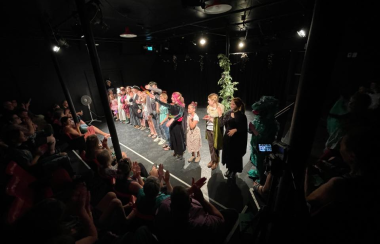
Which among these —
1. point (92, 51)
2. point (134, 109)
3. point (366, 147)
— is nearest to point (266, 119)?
point (366, 147)

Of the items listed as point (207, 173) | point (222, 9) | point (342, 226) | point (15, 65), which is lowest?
point (207, 173)

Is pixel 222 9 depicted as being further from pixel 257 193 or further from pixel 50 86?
pixel 50 86

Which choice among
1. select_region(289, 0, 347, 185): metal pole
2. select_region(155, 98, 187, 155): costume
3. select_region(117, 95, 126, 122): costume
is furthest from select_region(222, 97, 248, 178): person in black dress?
select_region(117, 95, 126, 122): costume

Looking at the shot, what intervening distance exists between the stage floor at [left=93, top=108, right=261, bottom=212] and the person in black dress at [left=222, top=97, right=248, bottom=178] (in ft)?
1.04

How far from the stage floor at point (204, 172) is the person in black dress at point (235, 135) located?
1.04 ft

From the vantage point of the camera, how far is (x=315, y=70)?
2.68 ft

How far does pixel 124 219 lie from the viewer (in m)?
1.88

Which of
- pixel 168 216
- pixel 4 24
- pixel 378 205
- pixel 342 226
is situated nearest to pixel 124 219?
pixel 168 216

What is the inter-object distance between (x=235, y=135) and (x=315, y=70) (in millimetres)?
2330

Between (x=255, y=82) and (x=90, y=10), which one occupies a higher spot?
(x=90, y=10)

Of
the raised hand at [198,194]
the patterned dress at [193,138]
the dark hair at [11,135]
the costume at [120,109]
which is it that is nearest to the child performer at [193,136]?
the patterned dress at [193,138]

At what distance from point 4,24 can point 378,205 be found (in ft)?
27.2

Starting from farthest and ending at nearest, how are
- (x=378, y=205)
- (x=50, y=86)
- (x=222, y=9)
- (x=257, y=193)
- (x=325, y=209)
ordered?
(x=50, y=86), (x=222, y=9), (x=257, y=193), (x=325, y=209), (x=378, y=205)

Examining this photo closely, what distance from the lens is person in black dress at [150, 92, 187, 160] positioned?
392 cm
